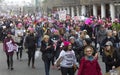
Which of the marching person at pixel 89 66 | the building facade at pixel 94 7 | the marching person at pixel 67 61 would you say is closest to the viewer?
the marching person at pixel 89 66

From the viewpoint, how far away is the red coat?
1056 centimetres

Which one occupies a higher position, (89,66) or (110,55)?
(89,66)

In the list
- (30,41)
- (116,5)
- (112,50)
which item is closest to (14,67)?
(30,41)

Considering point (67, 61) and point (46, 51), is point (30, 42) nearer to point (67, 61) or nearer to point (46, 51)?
point (46, 51)

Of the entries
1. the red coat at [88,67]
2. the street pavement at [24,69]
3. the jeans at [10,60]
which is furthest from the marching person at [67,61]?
the jeans at [10,60]

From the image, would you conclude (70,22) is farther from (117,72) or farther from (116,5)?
(117,72)

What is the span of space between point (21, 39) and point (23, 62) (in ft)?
4.83

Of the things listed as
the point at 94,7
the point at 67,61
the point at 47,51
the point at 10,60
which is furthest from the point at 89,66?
the point at 94,7

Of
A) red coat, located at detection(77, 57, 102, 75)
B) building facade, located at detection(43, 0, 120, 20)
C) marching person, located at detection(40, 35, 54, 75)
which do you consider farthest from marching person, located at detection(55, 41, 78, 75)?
building facade, located at detection(43, 0, 120, 20)

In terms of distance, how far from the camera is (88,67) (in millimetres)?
10609

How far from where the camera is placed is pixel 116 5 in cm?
4997

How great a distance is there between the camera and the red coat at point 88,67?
1056 centimetres

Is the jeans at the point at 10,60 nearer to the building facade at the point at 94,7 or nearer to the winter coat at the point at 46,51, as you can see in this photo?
the winter coat at the point at 46,51

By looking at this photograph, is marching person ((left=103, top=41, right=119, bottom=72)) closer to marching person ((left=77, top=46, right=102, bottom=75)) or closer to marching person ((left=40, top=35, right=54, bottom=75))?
marching person ((left=77, top=46, right=102, bottom=75))
